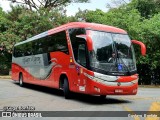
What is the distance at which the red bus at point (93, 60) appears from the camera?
14344mm

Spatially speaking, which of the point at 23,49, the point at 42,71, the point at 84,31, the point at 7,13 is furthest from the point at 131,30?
the point at 7,13

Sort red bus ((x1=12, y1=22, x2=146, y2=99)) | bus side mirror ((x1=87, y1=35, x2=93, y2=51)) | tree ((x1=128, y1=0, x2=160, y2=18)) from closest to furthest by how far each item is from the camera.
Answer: bus side mirror ((x1=87, y1=35, x2=93, y2=51)) < red bus ((x1=12, y1=22, x2=146, y2=99)) < tree ((x1=128, y1=0, x2=160, y2=18))

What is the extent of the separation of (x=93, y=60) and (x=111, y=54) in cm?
87

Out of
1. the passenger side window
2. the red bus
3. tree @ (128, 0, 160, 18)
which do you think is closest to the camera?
the red bus

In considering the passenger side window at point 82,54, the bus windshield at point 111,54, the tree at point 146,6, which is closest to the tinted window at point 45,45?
the passenger side window at point 82,54

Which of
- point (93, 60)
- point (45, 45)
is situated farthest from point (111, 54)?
point (45, 45)

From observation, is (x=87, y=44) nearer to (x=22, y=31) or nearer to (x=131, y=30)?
(x=131, y=30)

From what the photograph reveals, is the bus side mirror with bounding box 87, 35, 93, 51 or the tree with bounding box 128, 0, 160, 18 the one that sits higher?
the tree with bounding box 128, 0, 160, 18

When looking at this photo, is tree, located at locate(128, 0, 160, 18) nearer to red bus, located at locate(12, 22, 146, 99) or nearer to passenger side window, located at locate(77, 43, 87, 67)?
red bus, located at locate(12, 22, 146, 99)

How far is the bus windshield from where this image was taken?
14.4 metres

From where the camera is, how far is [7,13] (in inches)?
1706

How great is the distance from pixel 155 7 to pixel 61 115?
3337 cm

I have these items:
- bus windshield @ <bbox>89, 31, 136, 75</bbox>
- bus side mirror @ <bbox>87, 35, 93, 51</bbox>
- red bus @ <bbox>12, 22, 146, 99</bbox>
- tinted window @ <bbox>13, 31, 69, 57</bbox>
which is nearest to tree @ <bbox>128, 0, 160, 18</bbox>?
tinted window @ <bbox>13, 31, 69, 57</bbox>

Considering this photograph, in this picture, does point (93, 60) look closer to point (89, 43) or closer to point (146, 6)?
point (89, 43)
